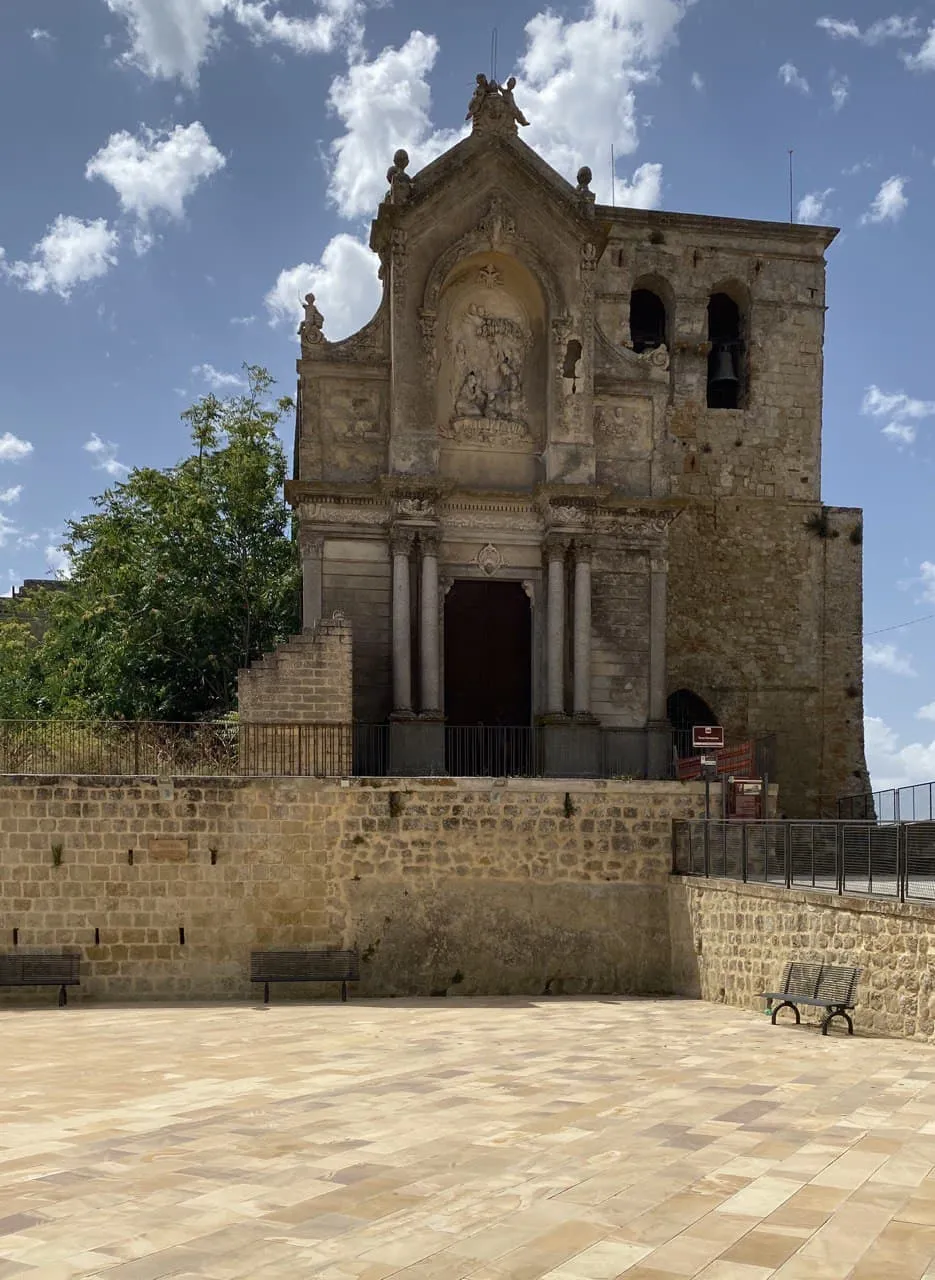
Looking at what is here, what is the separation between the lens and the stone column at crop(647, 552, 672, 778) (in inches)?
824

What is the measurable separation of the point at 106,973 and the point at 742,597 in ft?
52.1

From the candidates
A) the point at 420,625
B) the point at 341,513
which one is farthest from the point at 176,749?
the point at 341,513

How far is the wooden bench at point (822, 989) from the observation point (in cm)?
1232

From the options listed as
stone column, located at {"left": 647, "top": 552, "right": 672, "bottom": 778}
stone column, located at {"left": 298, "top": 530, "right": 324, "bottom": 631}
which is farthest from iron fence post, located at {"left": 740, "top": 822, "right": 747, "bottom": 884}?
stone column, located at {"left": 298, "top": 530, "right": 324, "bottom": 631}

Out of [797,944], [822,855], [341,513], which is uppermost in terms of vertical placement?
[341,513]

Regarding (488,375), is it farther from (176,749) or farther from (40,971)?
(40,971)

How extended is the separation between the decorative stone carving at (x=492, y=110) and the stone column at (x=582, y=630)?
7115 millimetres

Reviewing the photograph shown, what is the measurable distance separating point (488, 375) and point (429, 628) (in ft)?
15.1

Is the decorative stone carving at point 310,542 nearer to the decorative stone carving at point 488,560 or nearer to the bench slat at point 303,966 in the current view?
the decorative stone carving at point 488,560

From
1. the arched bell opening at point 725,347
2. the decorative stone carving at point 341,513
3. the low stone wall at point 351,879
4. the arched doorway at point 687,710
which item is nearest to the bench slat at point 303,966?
the low stone wall at point 351,879

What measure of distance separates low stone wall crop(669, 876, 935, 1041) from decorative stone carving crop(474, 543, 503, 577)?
20.5 feet

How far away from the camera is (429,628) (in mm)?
20406

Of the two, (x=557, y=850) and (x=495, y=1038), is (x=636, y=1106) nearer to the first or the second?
(x=495, y=1038)

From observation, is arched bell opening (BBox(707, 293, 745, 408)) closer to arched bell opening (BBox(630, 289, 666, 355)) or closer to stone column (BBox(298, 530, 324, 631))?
arched bell opening (BBox(630, 289, 666, 355))
